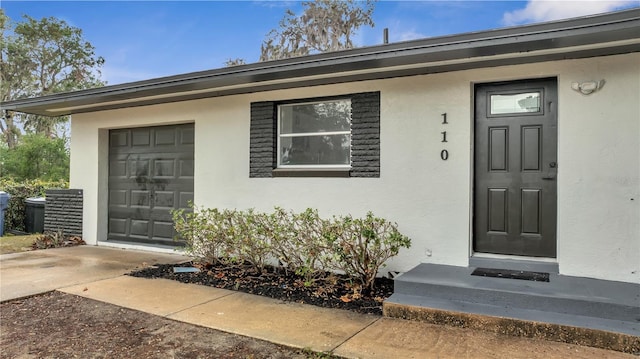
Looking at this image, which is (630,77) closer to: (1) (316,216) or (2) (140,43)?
(1) (316,216)

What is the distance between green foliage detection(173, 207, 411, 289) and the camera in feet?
16.2

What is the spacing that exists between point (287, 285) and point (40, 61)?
23.1 meters

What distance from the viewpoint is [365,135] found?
5.68 meters

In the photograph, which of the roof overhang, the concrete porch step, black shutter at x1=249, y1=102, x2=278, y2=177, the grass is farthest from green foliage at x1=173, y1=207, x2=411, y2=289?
the grass

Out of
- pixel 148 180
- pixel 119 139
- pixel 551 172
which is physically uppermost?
pixel 119 139

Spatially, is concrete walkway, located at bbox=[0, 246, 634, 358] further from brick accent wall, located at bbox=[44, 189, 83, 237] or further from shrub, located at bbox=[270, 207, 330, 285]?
brick accent wall, located at bbox=[44, 189, 83, 237]

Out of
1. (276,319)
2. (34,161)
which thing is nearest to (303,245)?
(276,319)

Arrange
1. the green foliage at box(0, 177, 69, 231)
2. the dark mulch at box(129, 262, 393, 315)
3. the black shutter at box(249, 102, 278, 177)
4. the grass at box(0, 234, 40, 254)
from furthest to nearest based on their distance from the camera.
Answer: the green foliage at box(0, 177, 69, 231), the grass at box(0, 234, 40, 254), the black shutter at box(249, 102, 278, 177), the dark mulch at box(129, 262, 393, 315)

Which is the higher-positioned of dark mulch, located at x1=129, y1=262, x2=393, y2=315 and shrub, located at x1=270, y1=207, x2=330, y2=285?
shrub, located at x1=270, y1=207, x2=330, y2=285

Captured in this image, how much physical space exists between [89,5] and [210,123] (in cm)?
1214

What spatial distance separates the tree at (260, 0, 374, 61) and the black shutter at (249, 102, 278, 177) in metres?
15.2

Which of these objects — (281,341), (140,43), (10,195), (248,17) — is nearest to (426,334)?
(281,341)

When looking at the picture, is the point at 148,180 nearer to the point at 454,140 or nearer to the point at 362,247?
the point at 362,247

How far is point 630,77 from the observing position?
429 centimetres
